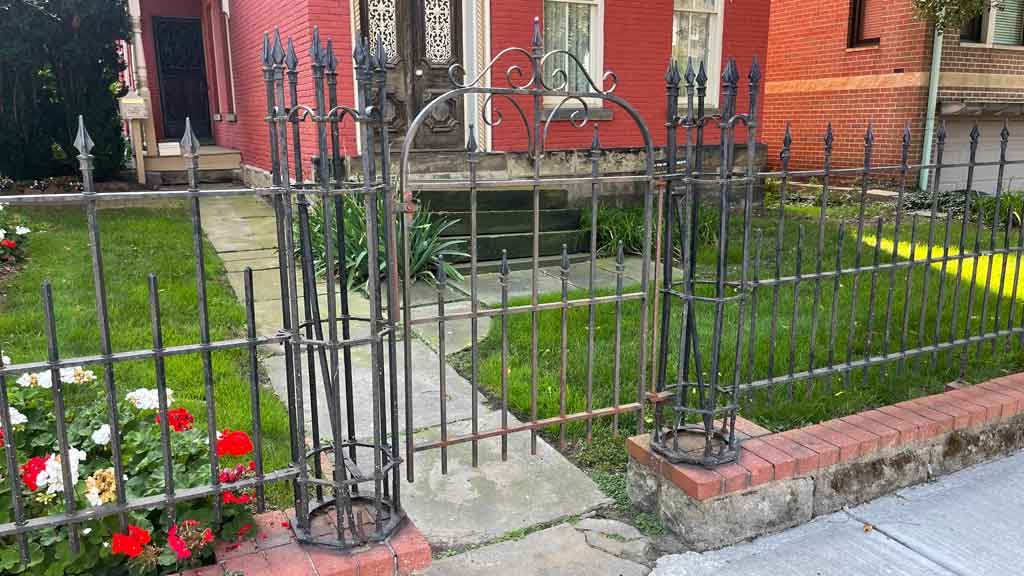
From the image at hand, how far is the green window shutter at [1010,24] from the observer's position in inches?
477

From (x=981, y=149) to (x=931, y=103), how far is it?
155 centimetres

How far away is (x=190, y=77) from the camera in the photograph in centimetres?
1488

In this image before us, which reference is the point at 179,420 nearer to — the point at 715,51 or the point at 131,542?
the point at 131,542

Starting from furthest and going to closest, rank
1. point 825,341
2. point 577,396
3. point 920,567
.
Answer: point 825,341 < point 577,396 < point 920,567

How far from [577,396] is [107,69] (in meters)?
9.78

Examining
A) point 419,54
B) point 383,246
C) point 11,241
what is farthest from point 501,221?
point 11,241

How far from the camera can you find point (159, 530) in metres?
2.25

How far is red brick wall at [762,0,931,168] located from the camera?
11.7 metres

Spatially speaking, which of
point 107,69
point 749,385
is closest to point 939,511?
point 749,385

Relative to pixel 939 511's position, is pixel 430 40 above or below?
above

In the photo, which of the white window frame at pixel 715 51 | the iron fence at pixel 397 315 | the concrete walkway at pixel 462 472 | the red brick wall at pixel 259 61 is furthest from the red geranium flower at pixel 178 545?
the white window frame at pixel 715 51

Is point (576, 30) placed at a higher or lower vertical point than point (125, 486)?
higher

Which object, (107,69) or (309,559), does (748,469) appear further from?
(107,69)

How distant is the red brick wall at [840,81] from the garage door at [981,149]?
2.79ft
